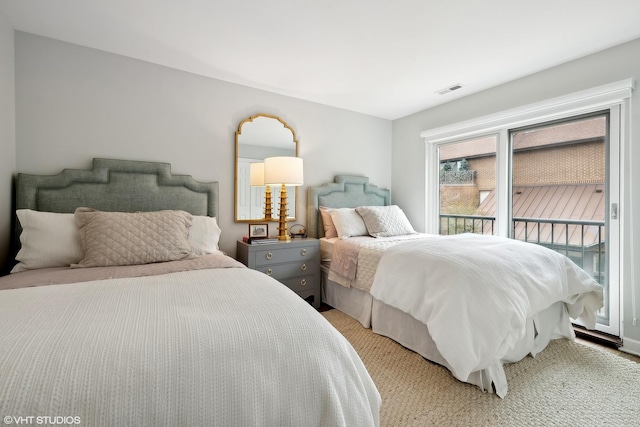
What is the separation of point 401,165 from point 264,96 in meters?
Answer: 2.06

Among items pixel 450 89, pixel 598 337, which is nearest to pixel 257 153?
pixel 450 89

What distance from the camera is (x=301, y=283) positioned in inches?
111

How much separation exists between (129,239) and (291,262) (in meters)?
1.35

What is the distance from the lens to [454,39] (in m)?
2.14

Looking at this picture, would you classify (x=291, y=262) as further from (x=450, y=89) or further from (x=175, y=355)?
(x=450, y=89)

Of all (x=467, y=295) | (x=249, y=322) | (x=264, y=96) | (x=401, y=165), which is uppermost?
(x=264, y=96)

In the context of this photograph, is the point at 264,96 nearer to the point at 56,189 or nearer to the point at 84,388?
the point at 56,189

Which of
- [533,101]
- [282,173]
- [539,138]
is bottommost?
[282,173]

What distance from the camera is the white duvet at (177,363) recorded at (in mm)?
653

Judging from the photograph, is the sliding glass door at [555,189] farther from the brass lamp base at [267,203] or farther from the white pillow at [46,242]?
the white pillow at [46,242]

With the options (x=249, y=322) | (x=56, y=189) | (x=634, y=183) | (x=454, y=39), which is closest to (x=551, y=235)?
(x=634, y=183)

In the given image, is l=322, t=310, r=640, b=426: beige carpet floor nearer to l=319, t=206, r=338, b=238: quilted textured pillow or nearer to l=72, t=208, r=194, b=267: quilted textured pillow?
l=319, t=206, r=338, b=238: quilted textured pillow

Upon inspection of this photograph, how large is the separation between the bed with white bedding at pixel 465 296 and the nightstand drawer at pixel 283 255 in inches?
8.8

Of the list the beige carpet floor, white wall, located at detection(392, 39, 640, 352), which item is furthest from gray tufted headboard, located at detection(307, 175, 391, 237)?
the beige carpet floor
